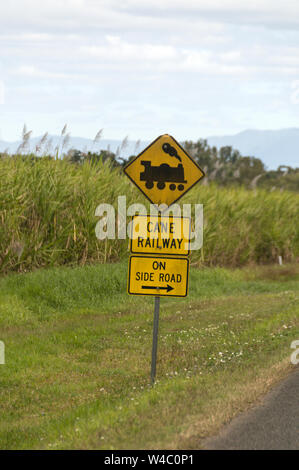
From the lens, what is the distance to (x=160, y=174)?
8828mm

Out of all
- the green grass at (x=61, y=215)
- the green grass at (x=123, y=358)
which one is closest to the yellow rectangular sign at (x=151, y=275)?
the green grass at (x=123, y=358)

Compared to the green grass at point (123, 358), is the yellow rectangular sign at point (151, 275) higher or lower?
higher


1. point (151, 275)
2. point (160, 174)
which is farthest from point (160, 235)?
point (160, 174)

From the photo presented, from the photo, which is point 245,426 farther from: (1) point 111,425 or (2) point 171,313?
(2) point 171,313

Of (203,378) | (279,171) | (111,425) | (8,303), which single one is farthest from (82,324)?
(279,171)

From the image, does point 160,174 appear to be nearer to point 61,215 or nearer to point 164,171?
point 164,171

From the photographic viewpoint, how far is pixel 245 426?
21.8 feet

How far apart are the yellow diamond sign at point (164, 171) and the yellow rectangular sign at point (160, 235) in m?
0.25

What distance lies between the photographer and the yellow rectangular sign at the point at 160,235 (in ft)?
28.6

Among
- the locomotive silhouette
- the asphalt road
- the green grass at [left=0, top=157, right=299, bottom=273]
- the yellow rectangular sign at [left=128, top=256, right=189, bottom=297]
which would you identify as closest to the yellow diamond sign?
the locomotive silhouette

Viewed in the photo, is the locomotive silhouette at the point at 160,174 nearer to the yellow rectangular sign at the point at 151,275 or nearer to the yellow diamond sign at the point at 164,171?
the yellow diamond sign at the point at 164,171

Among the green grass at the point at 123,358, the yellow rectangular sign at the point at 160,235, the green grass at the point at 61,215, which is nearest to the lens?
the green grass at the point at 123,358

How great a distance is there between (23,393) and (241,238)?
1540 cm

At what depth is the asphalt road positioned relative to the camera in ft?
20.0
